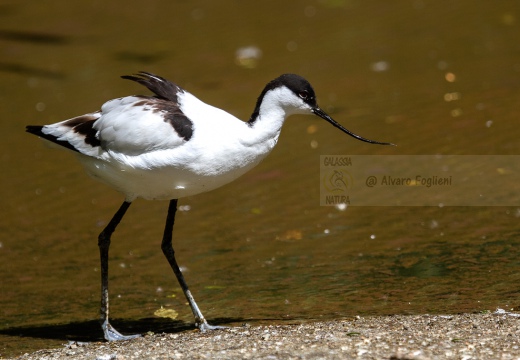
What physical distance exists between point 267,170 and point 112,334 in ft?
10.7

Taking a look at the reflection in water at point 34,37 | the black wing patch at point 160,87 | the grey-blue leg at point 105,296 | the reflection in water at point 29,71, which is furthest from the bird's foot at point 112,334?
the reflection in water at point 34,37

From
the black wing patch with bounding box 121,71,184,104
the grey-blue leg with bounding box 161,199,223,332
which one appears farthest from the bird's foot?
the black wing patch with bounding box 121,71,184,104

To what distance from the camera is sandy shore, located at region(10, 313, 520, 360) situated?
4.56m

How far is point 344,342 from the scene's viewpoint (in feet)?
15.6

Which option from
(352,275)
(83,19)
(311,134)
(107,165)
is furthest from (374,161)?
(83,19)

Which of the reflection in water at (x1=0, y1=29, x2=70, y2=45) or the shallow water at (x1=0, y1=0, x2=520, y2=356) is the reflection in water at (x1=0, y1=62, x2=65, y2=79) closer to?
the shallow water at (x1=0, y1=0, x2=520, y2=356)

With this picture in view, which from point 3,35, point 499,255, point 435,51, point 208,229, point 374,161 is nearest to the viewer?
point 499,255

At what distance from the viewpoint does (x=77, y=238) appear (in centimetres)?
748

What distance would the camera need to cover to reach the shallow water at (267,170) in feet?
20.0

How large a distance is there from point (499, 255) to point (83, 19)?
8.43 metres

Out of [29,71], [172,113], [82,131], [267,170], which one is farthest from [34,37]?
[172,113]

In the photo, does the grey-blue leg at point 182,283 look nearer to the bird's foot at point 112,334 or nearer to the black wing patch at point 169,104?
the bird's foot at point 112,334

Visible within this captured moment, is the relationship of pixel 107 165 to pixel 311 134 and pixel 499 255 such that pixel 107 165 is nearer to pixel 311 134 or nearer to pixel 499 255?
pixel 499 255

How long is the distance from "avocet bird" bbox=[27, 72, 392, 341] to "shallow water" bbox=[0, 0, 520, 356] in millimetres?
774
